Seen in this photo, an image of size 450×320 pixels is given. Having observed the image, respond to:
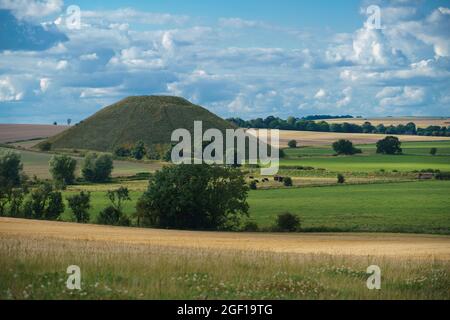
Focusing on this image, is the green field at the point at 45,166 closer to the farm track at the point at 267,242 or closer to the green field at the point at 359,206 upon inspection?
the green field at the point at 359,206

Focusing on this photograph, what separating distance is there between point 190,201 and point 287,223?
8349mm

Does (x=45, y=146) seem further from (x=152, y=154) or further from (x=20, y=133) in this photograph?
(x=152, y=154)

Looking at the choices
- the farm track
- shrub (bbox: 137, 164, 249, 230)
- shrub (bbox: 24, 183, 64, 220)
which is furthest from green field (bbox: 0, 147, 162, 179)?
the farm track

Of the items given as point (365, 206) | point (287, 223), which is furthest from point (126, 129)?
point (287, 223)

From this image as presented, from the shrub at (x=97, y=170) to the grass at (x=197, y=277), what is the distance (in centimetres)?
8698

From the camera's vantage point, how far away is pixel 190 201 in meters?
56.7

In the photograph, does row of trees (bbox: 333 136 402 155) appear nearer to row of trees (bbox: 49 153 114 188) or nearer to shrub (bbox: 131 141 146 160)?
shrub (bbox: 131 141 146 160)

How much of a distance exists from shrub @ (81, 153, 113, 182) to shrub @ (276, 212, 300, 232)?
53907 mm

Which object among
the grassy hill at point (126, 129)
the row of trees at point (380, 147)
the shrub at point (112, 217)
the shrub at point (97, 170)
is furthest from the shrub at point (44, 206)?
the grassy hill at point (126, 129)

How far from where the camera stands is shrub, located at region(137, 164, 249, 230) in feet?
187

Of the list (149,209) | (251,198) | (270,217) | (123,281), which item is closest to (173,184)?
(149,209)

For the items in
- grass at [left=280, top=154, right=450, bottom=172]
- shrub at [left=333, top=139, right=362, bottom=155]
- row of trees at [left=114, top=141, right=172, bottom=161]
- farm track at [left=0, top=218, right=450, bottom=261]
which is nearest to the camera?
farm track at [left=0, top=218, right=450, bottom=261]

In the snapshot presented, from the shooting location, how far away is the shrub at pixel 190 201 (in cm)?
5688
